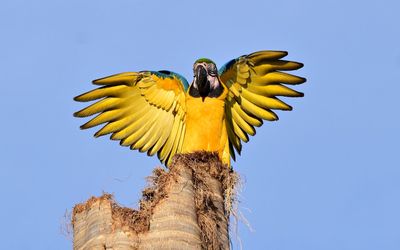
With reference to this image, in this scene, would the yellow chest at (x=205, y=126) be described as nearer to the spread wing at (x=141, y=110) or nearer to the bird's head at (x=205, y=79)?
the bird's head at (x=205, y=79)

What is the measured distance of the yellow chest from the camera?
10609 mm

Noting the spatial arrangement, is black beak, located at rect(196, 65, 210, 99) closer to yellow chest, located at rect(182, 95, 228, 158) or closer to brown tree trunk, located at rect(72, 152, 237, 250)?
yellow chest, located at rect(182, 95, 228, 158)

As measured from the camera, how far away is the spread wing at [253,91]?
36.9 feet

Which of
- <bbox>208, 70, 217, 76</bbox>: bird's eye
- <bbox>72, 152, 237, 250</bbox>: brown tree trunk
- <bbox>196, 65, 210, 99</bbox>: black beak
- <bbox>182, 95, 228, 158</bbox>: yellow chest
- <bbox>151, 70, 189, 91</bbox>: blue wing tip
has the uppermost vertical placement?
<bbox>151, 70, 189, 91</bbox>: blue wing tip

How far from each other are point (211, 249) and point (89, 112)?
3.46 meters

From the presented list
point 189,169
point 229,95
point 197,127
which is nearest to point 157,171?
point 189,169

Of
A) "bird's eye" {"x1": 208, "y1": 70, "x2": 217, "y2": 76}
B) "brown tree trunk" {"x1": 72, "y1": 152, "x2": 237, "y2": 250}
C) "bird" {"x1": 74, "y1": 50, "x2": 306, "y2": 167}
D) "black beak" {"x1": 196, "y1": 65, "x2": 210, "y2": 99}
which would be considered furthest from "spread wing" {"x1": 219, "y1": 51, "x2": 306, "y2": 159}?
"brown tree trunk" {"x1": 72, "y1": 152, "x2": 237, "y2": 250}

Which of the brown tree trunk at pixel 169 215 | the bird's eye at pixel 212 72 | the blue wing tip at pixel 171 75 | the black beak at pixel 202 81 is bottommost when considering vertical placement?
the brown tree trunk at pixel 169 215

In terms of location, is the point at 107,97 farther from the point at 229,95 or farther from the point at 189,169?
the point at 189,169

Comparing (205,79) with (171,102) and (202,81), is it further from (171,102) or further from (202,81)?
(171,102)

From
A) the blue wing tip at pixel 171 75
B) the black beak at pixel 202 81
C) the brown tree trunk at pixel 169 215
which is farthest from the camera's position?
the blue wing tip at pixel 171 75

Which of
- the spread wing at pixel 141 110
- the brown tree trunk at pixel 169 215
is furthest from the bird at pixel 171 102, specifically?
the brown tree trunk at pixel 169 215

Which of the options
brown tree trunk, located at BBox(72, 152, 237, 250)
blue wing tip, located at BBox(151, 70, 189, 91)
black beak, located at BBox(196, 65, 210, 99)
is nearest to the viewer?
brown tree trunk, located at BBox(72, 152, 237, 250)

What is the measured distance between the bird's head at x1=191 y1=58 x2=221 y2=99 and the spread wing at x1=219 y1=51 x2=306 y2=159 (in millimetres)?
453
